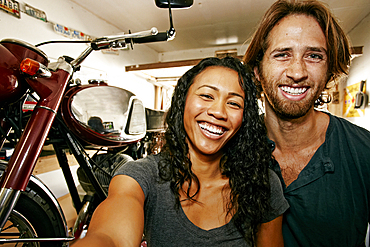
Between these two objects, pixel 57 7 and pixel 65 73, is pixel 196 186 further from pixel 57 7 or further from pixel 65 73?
pixel 57 7

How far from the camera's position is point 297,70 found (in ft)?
3.28

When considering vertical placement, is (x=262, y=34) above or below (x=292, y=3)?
below

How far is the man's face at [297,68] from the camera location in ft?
3.35

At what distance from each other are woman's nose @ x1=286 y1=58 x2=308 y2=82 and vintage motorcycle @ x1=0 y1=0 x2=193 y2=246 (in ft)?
2.02

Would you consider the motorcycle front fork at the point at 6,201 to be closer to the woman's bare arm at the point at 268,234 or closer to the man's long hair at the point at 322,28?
the woman's bare arm at the point at 268,234

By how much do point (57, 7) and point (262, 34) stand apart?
253 centimetres

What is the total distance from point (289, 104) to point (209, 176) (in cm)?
57

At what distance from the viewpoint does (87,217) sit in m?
1.21

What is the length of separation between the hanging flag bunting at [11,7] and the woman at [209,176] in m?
2.07

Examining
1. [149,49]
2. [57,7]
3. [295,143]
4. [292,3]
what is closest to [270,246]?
[295,143]

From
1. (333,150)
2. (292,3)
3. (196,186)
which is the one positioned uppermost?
Result: (292,3)

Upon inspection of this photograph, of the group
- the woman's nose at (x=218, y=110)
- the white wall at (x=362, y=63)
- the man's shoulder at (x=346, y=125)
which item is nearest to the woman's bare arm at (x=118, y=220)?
the woman's nose at (x=218, y=110)

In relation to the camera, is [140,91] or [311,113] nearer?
[311,113]

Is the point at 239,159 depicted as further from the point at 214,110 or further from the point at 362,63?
the point at 362,63
